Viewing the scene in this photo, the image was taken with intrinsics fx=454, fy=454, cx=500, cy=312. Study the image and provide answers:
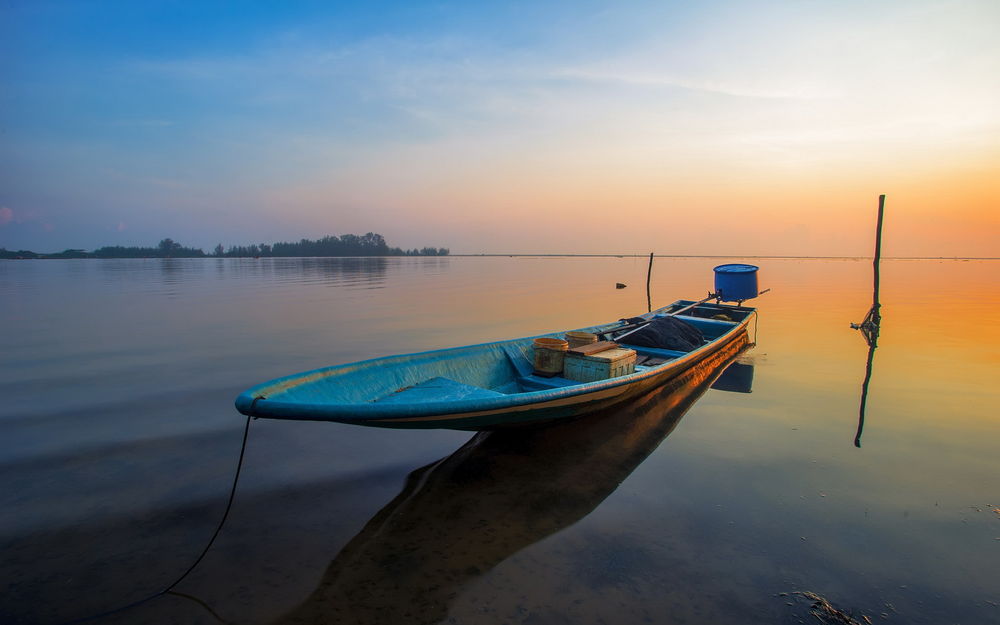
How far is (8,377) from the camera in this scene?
8703 mm

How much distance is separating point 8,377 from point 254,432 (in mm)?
6408

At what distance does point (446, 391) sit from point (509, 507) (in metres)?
1.50

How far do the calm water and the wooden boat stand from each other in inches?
30.7

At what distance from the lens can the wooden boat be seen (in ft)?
12.6

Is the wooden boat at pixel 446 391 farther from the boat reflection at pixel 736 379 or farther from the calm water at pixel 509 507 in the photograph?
the boat reflection at pixel 736 379

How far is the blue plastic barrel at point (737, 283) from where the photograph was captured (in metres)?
14.1

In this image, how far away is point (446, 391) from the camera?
17.6ft

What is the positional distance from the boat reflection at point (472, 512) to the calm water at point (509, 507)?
24 millimetres

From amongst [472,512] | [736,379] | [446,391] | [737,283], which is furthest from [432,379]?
[737,283]

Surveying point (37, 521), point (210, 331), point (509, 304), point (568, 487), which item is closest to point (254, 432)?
point (37, 521)

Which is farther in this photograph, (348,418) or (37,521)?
(37,521)

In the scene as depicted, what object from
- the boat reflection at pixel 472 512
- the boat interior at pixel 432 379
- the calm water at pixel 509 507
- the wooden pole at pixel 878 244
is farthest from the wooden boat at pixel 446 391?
the wooden pole at pixel 878 244

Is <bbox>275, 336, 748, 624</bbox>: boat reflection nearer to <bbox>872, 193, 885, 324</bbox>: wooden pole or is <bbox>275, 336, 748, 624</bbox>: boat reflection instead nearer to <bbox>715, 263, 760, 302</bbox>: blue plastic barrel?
<bbox>715, 263, 760, 302</bbox>: blue plastic barrel

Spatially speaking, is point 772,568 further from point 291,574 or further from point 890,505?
point 291,574
